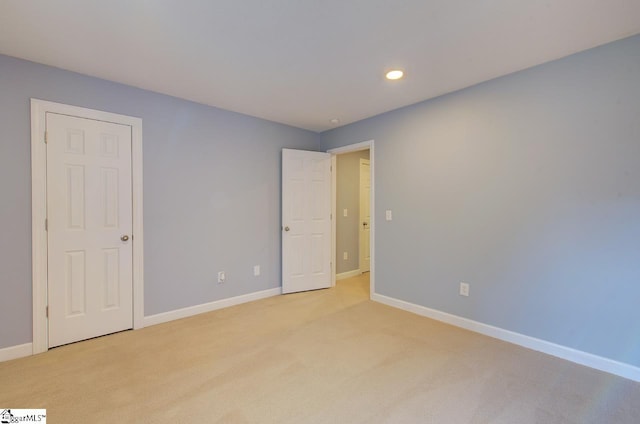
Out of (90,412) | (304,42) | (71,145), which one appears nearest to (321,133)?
(304,42)

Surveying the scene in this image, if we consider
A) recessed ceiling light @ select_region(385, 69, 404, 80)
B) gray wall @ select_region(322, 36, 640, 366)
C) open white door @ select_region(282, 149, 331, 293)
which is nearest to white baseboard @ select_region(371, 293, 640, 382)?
gray wall @ select_region(322, 36, 640, 366)

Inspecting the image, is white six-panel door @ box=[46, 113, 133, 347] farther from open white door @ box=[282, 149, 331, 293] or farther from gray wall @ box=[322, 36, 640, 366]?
gray wall @ box=[322, 36, 640, 366]

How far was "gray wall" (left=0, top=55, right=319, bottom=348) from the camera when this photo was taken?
90.7 inches

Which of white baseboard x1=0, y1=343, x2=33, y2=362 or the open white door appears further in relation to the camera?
the open white door

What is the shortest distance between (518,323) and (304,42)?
2945 mm

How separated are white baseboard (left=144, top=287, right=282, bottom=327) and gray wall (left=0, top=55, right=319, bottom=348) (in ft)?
0.19

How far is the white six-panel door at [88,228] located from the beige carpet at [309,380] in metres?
0.23

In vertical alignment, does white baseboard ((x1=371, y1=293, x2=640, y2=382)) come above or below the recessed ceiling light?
below

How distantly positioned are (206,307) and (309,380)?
1827 mm

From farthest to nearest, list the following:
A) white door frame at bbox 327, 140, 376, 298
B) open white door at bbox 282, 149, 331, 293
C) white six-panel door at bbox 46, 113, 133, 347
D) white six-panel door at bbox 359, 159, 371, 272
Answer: white six-panel door at bbox 359, 159, 371, 272
open white door at bbox 282, 149, 331, 293
white door frame at bbox 327, 140, 376, 298
white six-panel door at bbox 46, 113, 133, 347

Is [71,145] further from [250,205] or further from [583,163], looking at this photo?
[583,163]

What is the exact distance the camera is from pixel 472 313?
2855 mm

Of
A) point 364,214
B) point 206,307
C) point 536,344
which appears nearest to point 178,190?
point 206,307

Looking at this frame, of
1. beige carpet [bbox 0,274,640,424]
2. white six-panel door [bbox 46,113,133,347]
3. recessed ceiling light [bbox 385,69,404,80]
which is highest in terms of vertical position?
recessed ceiling light [bbox 385,69,404,80]
